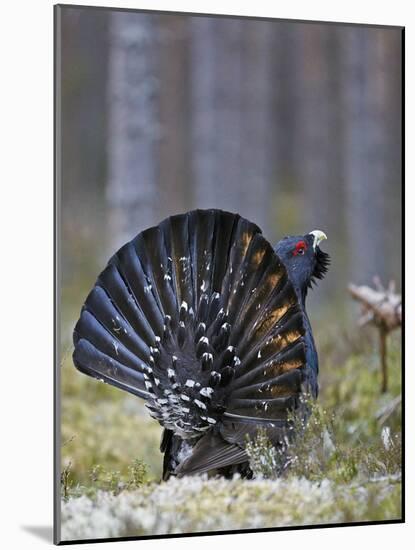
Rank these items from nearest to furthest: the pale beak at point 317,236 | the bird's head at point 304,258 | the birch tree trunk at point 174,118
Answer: the birch tree trunk at point 174,118, the bird's head at point 304,258, the pale beak at point 317,236

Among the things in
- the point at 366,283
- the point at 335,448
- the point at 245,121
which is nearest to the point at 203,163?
the point at 245,121

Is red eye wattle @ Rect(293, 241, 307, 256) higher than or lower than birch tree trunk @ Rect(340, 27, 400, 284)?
lower

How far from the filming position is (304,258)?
5.10m

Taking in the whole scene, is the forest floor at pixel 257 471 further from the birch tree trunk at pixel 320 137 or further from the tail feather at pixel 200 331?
the birch tree trunk at pixel 320 137

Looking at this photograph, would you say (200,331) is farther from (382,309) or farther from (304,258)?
(382,309)

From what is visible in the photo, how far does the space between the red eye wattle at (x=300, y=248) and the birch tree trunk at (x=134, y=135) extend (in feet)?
2.05

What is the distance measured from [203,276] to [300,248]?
479mm

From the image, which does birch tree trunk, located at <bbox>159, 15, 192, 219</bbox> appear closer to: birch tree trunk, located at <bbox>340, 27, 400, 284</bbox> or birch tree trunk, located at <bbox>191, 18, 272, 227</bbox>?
birch tree trunk, located at <bbox>191, 18, 272, 227</bbox>

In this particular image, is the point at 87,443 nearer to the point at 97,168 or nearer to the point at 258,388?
the point at 258,388

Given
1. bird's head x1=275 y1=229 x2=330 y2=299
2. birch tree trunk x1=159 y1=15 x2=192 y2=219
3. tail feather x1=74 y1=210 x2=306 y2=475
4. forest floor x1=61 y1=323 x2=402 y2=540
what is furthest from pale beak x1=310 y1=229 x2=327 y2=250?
birch tree trunk x1=159 y1=15 x2=192 y2=219

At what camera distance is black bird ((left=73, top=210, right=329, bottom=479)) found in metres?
4.82

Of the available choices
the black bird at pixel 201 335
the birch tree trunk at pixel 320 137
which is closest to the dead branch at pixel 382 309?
the birch tree trunk at pixel 320 137

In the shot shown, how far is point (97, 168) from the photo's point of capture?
4.84 m

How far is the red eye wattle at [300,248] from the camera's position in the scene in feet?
16.6
